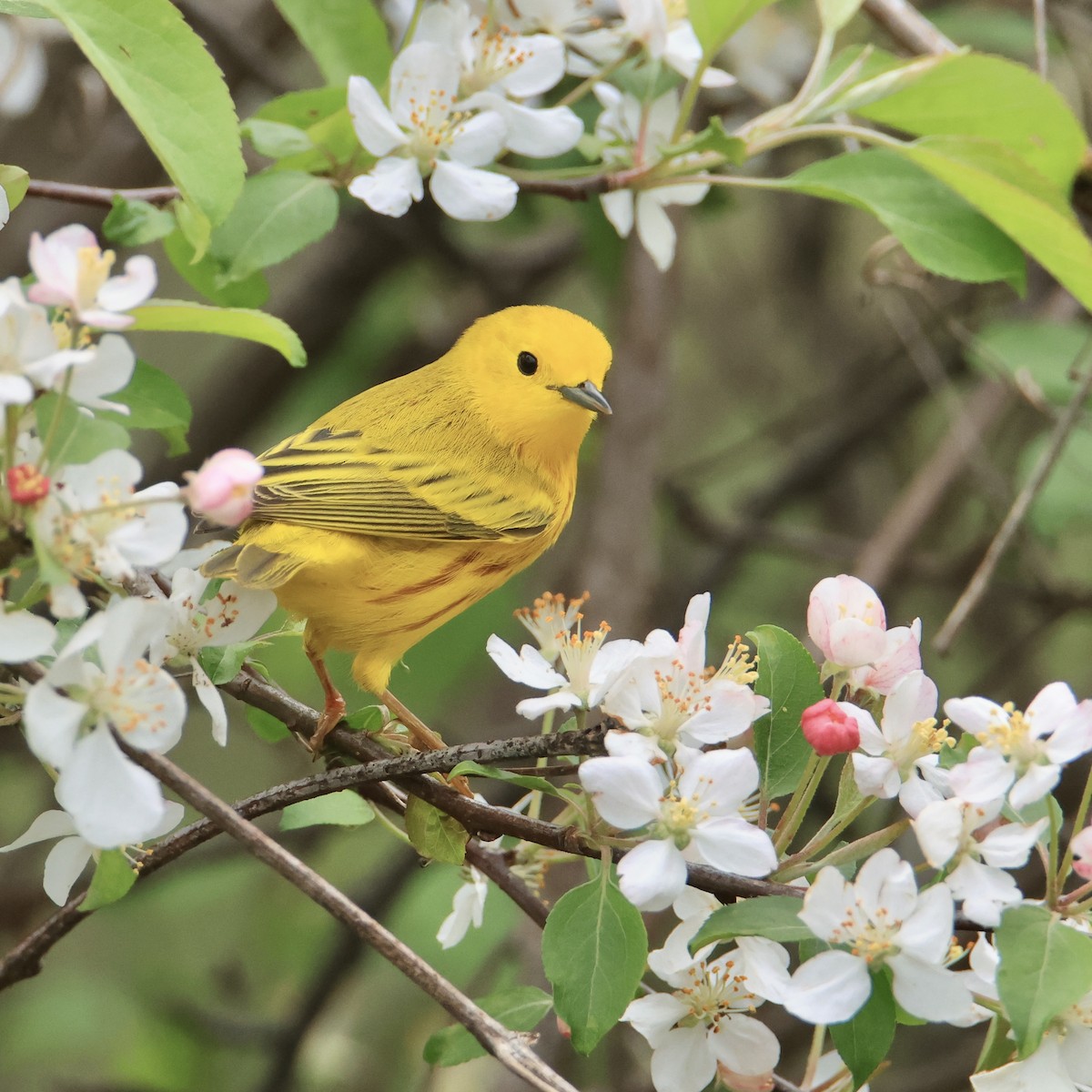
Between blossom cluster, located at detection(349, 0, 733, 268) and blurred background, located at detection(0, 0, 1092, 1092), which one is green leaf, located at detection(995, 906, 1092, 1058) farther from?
blurred background, located at detection(0, 0, 1092, 1092)

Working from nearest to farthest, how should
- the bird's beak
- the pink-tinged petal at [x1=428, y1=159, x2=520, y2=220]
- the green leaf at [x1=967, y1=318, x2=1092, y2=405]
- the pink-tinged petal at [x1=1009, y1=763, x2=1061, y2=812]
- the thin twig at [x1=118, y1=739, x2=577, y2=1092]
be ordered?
the thin twig at [x1=118, y1=739, x2=577, y2=1092] < the pink-tinged petal at [x1=1009, y1=763, x2=1061, y2=812] < the pink-tinged petal at [x1=428, y1=159, x2=520, y2=220] < the bird's beak < the green leaf at [x1=967, y1=318, x2=1092, y2=405]

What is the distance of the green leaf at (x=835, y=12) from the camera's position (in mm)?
2615

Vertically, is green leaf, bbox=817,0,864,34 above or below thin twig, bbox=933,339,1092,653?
above

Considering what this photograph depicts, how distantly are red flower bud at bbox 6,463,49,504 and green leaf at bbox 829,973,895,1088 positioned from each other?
1053mm

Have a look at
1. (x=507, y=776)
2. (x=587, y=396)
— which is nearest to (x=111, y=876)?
(x=507, y=776)

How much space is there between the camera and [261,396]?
496 centimetres

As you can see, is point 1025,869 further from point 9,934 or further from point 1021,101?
point 9,934

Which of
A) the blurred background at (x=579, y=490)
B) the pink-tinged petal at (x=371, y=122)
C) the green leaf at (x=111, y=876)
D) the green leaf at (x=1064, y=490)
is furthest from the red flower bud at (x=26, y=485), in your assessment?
the green leaf at (x=1064, y=490)

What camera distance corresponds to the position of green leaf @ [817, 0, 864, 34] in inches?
103

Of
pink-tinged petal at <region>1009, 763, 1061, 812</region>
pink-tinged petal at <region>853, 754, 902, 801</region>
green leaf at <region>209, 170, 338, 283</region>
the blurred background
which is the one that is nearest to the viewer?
pink-tinged petal at <region>1009, 763, 1061, 812</region>

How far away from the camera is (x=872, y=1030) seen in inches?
64.1

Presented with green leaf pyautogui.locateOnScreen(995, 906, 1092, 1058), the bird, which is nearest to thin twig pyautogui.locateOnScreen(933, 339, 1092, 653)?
the bird

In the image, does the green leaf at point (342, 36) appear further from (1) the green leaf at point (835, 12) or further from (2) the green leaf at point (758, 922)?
(2) the green leaf at point (758, 922)

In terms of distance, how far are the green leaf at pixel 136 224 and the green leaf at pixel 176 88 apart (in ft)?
1.27
